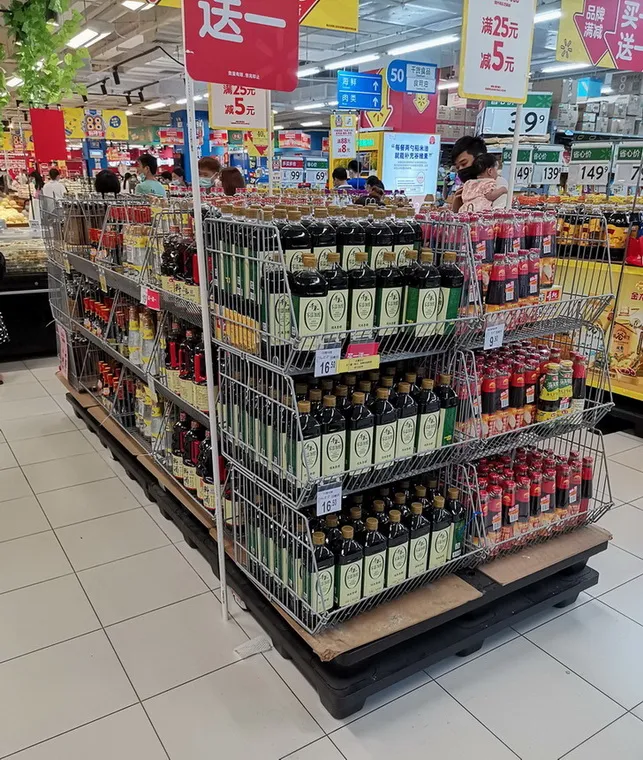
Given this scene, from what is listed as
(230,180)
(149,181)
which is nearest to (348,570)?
(230,180)

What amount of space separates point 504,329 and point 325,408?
0.82m

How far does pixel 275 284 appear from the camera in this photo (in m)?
2.02

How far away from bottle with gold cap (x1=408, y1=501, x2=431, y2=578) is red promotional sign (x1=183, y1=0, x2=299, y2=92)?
1626mm

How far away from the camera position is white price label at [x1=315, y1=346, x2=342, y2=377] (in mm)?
1961

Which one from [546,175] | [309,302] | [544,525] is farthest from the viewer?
[546,175]

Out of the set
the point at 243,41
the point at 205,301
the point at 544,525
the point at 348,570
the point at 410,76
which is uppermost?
the point at 410,76

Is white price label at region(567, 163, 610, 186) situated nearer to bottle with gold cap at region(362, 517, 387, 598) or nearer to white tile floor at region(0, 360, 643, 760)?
white tile floor at region(0, 360, 643, 760)

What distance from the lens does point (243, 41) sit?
213 cm

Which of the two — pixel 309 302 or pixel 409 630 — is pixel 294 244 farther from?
pixel 409 630

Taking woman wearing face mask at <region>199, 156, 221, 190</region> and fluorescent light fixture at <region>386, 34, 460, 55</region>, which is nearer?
woman wearing face mask at <region>199, 156, 221, 190</region>

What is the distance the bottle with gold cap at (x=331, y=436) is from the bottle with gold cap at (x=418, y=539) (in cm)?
40

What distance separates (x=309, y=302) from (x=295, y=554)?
91cm

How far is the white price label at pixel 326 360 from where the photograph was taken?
1961 mm

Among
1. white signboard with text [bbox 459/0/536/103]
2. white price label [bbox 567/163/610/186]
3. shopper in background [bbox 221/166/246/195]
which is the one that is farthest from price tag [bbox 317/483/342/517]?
white price label [bbox 567/163/610/186]
